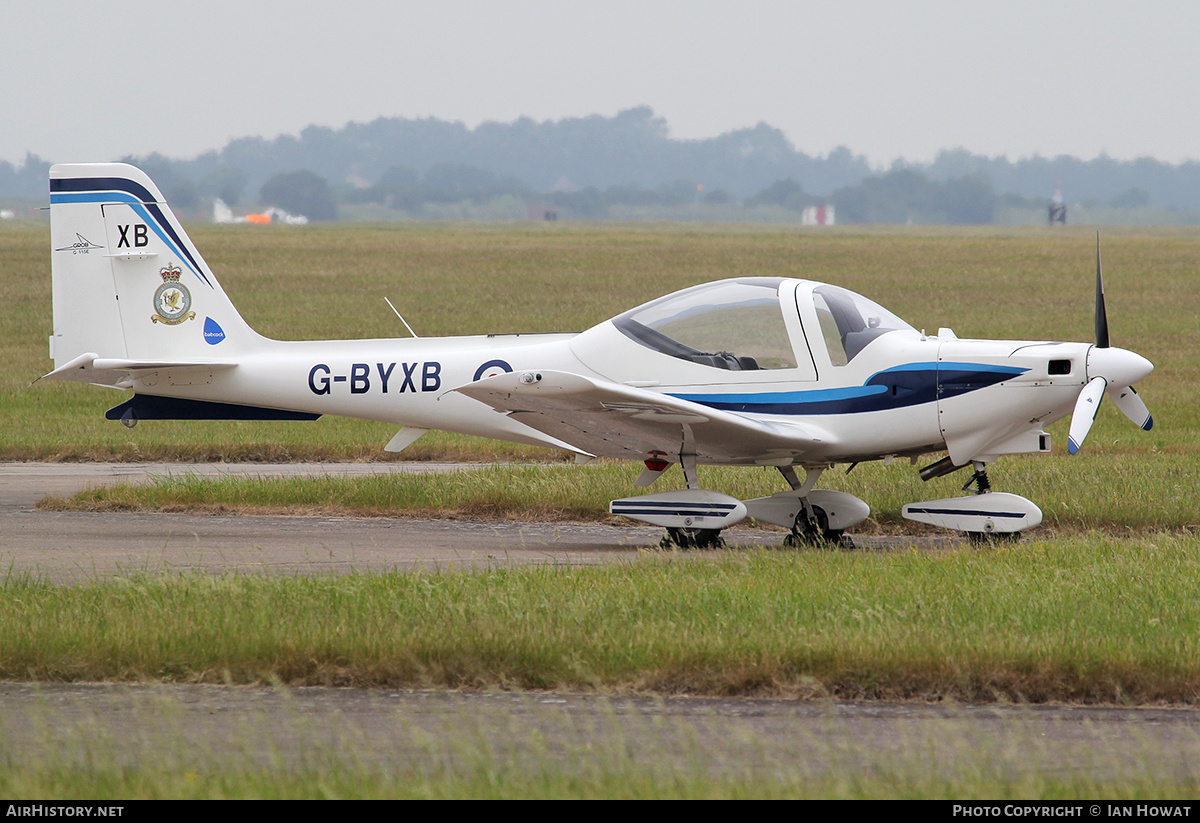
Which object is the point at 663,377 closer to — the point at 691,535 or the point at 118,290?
the point at 691,535

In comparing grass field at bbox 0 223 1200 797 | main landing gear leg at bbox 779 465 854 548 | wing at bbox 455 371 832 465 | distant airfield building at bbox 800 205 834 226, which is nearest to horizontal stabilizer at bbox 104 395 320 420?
grass field at bbox 0 223 1200 797

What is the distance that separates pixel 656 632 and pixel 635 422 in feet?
9.93

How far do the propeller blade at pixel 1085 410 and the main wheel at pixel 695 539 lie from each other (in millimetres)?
2580

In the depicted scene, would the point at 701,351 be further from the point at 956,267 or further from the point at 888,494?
the point at 956,267

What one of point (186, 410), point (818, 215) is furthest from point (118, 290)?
point (818, 215)

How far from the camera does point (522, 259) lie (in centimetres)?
5131

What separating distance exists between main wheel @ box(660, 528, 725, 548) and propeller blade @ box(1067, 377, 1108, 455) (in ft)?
8.46

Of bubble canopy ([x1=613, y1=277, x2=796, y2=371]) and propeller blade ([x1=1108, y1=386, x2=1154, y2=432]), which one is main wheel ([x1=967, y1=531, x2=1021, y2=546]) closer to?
propeller blade ([x1=1108, y1=386, x2=1154, y2=432])

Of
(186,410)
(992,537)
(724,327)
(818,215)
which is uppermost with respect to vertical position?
(818,215)

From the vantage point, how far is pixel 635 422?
909 cm

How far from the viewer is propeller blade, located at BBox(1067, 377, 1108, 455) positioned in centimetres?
821

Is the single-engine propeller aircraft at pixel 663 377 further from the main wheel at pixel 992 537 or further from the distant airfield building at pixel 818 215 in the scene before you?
the distant airfield building at pixel 818 215

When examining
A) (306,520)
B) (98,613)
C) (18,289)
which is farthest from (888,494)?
(18,289)

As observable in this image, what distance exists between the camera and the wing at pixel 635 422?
A: 858 cm
